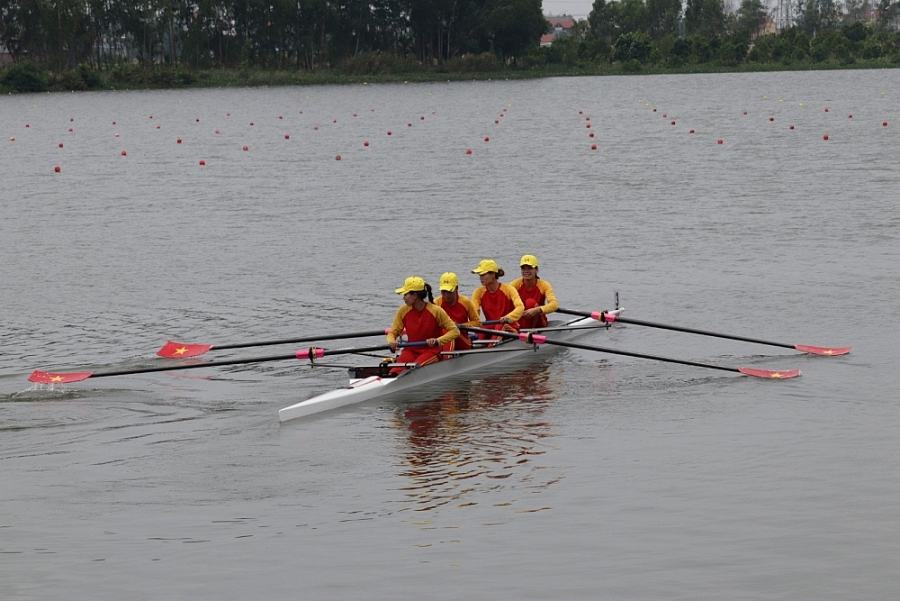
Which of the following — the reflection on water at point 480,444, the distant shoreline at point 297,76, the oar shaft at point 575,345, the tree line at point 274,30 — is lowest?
the reflection on water at point 480,444

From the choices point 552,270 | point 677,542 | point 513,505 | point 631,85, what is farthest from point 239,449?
point 631,85

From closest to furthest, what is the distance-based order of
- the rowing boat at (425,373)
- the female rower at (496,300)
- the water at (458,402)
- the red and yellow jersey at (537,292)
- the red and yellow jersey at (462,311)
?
the water at (458,402) → the rowing boat at (425,373) → the red and yellow jersey at (462,311) → the female rower at (496,300) → the red and yellow jersey at (537,292)

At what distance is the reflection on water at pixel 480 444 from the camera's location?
428 inches

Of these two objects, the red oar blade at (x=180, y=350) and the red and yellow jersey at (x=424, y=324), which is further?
the red oar blade at (x=180, y=350)

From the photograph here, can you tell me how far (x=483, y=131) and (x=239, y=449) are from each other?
121 feet

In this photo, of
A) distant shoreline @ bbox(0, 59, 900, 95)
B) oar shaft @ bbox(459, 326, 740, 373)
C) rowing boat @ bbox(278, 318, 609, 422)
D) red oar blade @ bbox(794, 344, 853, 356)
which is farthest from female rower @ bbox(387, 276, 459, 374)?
distant shoreline @ bbox(0, 59, 900, 95)

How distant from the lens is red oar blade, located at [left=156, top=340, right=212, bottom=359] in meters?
15.2

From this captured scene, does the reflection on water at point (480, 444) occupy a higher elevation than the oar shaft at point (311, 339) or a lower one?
lower

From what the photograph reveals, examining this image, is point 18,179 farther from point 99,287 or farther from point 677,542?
point 677,542

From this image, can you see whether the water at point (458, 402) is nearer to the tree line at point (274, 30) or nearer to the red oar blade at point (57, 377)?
the red oar blade at point (57, 377)

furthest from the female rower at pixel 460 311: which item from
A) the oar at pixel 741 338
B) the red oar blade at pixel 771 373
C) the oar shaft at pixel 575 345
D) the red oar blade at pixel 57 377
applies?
the red oar blade at pixel 57 377

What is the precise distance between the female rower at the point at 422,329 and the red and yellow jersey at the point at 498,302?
122 cm

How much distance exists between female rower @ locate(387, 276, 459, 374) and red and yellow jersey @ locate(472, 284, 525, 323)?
1.22m

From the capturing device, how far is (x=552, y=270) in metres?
21.3
